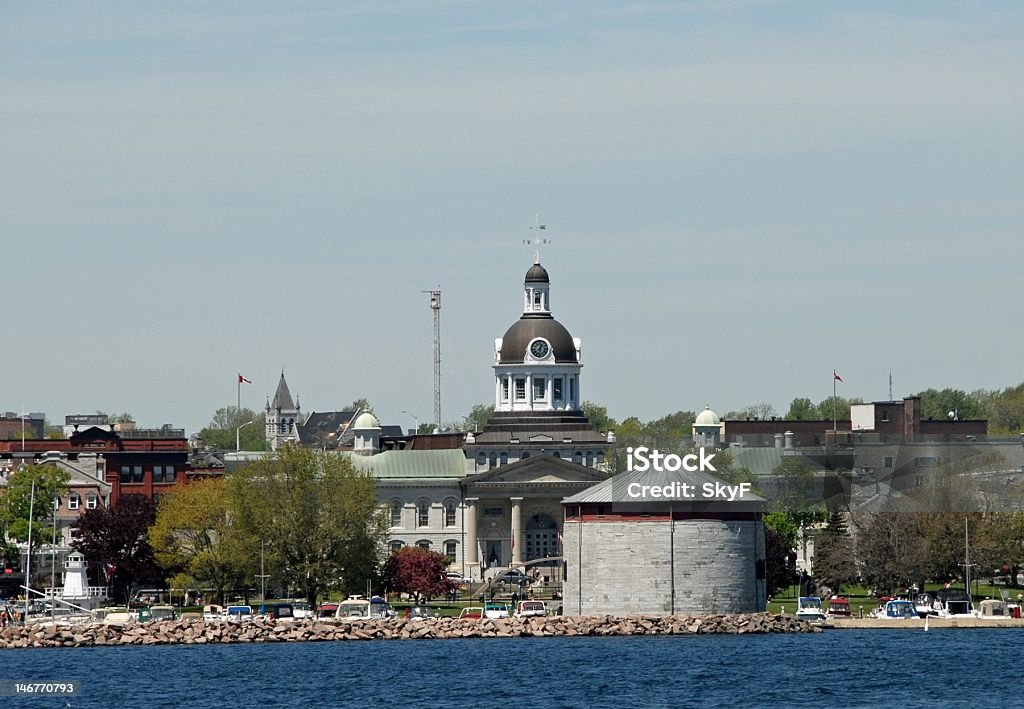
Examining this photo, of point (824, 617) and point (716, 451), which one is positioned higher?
point (716, 451)

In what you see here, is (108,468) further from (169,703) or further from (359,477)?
(169,703)

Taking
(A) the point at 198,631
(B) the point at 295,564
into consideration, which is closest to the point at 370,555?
(B) the point at 295,564

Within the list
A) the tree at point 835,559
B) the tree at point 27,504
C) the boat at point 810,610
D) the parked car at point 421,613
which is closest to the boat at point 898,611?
the boat at point 810,610

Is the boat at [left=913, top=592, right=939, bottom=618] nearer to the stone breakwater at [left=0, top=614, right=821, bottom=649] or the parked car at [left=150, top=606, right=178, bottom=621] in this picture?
the stone breakwater at [left=0, top=614, right=821, bottom=649]

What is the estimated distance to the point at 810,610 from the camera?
465 ft

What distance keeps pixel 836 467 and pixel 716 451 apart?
866 cm

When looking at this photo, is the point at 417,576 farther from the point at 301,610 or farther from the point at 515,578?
the point at 515,578

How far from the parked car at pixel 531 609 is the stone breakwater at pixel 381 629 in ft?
21.4

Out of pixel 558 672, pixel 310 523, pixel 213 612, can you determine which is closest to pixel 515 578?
pixel 310 523

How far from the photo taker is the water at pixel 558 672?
343 feet

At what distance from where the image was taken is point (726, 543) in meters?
138

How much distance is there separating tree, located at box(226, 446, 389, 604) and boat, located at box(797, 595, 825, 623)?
957 inches

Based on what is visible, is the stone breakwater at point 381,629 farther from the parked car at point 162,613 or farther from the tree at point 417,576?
the tree at point 417,576

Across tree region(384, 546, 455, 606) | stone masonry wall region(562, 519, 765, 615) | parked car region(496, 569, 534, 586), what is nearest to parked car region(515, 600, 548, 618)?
stone masonry wall region(562, 519, 765, 615)
